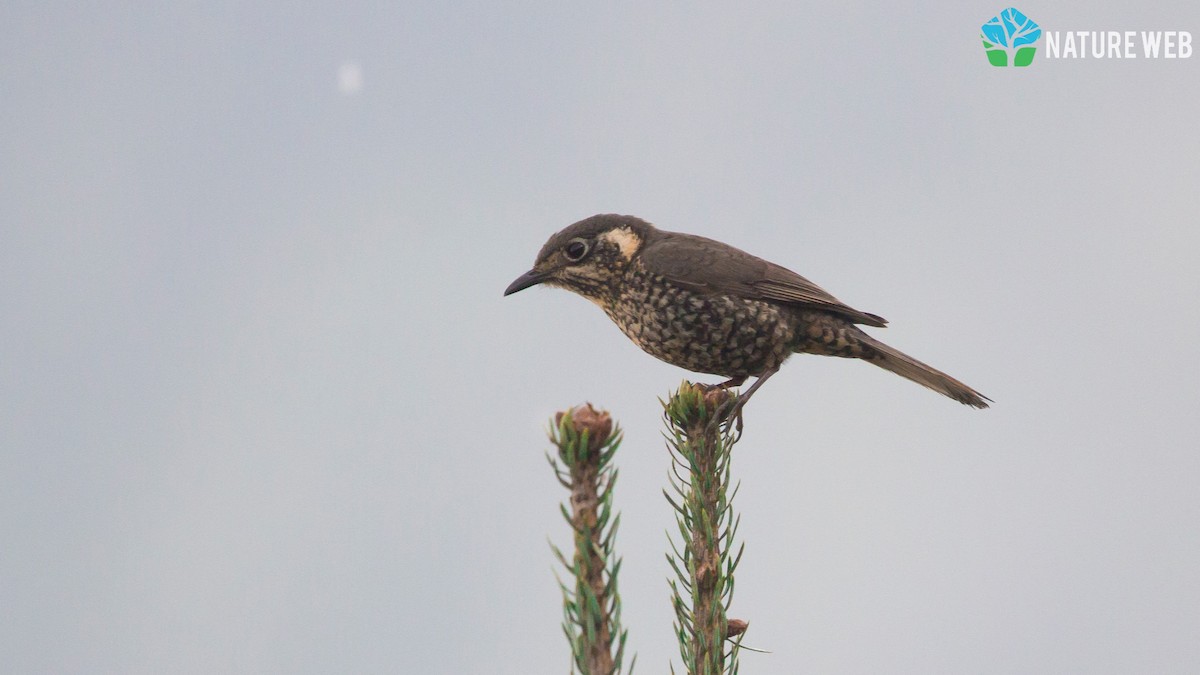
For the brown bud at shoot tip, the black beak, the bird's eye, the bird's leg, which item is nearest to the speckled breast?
the bird's leg

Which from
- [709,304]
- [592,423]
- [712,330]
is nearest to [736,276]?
[709,304]

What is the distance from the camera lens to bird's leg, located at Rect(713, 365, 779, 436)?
16.5ft

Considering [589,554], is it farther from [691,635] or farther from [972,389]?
[972,389]

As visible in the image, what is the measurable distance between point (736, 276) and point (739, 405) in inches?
70.4

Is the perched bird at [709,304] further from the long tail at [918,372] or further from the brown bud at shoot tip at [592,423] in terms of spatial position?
the brown bud at shoot tip at [592,423]

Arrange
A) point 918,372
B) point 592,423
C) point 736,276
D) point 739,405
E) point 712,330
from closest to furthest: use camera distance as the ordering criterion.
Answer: point 592,423, point 739,405, point 712,330, point 736,276, point 918,372

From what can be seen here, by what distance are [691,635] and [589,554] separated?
3.66 ft

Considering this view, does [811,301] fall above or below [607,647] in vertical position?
above

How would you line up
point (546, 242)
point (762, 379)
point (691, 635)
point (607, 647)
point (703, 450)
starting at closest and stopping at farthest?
1. point (607, 647)
2. point (691, 635)
3. point (703, 450)
4. point (762, 379)
5. point (546, 242)

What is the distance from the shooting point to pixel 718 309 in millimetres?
6965

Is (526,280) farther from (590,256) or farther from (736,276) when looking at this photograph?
Answer: (736,276)

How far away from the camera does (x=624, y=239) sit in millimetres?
7684

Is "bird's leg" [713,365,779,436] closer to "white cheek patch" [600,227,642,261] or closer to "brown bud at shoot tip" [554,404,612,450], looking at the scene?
"white cheek patch" [600,227,642,261]

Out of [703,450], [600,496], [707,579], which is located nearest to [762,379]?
[703,450]
